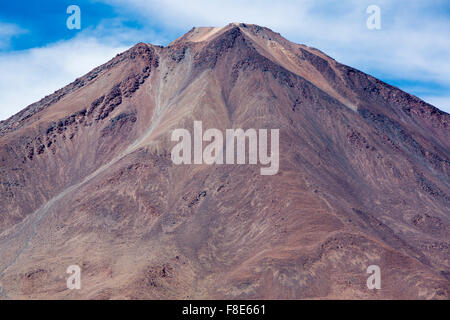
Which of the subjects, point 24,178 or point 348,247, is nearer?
point 348,247

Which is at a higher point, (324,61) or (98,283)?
(324,61)

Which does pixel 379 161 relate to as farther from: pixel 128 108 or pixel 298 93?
pixel 128 108

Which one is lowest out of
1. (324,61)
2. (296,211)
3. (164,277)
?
(164,277)
